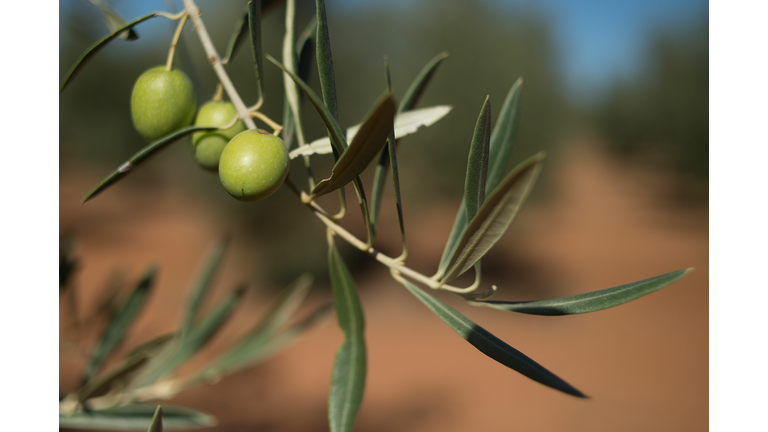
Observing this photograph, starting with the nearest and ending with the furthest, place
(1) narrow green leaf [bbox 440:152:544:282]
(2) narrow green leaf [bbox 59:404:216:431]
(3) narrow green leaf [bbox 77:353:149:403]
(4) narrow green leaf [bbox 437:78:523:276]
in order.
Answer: (1) narrow green leaf [bbox 440:152:544:282] < (4) narrow green leaf [bbox 437:78:523:276] < (3) narrow green leaf [bbox 77:353:149:403] < (2) narrow green leaf [bbox 59:404:216:431]

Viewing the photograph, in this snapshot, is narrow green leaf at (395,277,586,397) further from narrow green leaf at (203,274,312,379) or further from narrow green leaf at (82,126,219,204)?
Answer: narrow green leaf at (203,274,312,379)

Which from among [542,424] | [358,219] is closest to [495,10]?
[358,219]

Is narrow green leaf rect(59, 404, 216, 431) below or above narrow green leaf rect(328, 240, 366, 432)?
below

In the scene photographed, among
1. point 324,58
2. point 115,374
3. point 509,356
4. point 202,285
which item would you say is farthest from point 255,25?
point 202,285

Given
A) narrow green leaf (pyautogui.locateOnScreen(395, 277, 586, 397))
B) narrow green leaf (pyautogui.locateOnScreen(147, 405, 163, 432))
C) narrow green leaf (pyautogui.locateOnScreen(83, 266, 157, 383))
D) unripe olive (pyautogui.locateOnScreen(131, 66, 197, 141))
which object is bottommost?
narrow green leaf (pyautogui.locateOnScreen(83, 266, 157, 383))

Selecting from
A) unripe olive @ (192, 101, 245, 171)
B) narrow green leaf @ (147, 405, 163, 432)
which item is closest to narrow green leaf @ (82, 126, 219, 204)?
unripe olive @ (192, 101, 245, 171)

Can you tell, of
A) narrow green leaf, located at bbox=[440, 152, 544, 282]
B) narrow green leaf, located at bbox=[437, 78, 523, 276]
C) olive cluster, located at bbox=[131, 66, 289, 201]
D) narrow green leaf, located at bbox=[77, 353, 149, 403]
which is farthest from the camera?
narrow green leaf, located at bbox=[77, 353, 149, 403]

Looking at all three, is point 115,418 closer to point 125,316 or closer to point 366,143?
point 125,316
